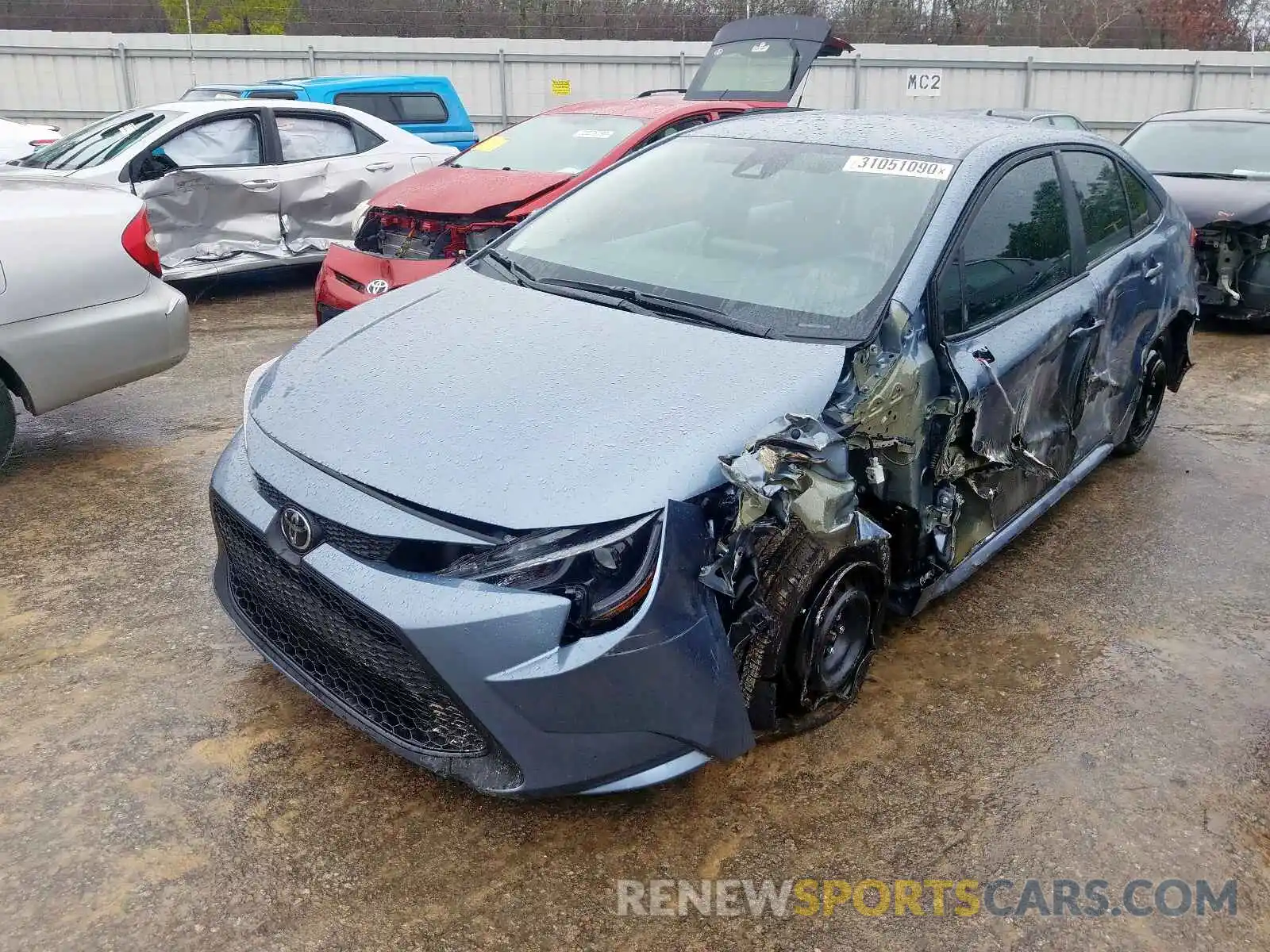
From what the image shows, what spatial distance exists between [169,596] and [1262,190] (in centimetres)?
722

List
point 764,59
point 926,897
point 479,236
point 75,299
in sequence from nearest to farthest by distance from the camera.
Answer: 1. point 926,897
2. point 75,299
3. point 479,236
4. point 764,59

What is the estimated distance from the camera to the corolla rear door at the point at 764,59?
802cm

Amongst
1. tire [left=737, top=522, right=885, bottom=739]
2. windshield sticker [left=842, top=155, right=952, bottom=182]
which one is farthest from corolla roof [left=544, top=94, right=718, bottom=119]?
tire [left=737, top=522, right=885, bottom=739]

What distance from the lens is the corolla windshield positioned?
307cm

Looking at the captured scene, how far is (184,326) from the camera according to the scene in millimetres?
4809

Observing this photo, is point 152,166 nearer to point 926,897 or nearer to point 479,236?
point 479,236

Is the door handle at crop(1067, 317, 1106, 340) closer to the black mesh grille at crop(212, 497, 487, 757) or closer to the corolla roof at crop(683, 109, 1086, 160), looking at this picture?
the corolla roof at crop(683, 109, 1086, 160)

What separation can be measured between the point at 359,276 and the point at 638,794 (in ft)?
12.9

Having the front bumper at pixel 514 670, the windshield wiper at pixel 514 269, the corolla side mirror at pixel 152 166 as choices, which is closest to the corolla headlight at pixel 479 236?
the windshield wiper at pixel 514 269

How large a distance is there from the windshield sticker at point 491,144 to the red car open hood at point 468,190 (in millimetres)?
478

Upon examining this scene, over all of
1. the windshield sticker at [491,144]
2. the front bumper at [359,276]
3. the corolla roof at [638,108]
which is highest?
the corolla roof at [638,108]

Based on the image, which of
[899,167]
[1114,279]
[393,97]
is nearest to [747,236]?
[899,167]

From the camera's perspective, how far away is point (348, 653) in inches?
96.7

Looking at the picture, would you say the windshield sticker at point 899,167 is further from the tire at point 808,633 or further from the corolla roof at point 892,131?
the tire at point 808,633
